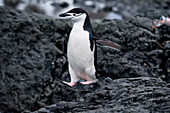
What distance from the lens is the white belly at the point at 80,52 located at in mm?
4535

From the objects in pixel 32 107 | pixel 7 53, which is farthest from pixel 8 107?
pixel 7 53

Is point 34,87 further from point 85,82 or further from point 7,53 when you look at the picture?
point 85,82

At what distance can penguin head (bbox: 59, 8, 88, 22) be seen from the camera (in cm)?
444

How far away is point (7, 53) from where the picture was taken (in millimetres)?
5562

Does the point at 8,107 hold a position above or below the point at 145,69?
below

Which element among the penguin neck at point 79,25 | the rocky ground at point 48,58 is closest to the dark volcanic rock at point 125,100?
the penguin neck at point 79,25

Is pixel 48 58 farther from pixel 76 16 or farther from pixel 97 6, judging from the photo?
pixel 97 6

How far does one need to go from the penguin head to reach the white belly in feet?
0.67

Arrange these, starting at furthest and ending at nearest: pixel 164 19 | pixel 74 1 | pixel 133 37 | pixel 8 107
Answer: pixel 74 1 < pixel 164 19 < pixel 133 37 < pixel 8 107

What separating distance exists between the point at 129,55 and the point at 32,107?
196 cm

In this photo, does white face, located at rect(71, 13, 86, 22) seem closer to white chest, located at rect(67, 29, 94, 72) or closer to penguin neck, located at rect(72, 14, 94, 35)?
penguin neck, located at rect(72, 14, 94, 35)

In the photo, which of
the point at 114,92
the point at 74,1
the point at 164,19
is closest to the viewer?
the point at 114,92

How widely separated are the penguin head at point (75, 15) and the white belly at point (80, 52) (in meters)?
0.21

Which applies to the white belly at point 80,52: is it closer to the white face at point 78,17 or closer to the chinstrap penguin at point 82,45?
the chinstrap penguin at point 82,45
